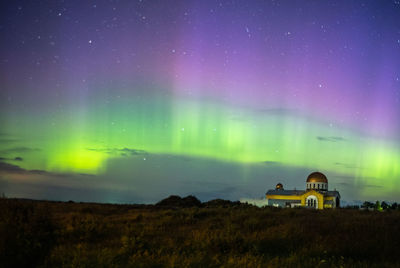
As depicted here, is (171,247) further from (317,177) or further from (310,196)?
(317,177)

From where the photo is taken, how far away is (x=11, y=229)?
29.3 feet

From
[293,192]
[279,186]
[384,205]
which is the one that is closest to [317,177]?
[293,192]

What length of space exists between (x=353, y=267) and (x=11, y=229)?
795 cm

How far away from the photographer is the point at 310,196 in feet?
248

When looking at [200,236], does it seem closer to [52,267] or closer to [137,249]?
[137,249]

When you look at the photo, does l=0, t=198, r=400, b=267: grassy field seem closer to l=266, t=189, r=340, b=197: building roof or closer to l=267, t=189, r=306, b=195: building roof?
l=266, t=189, r=340, b=197: building roof

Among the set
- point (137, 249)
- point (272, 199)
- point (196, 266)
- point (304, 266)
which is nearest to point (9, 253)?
point (137, 249)

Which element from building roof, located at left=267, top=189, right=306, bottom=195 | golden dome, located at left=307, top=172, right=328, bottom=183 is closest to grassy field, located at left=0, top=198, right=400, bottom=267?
building roof, located at left=267, top=189, right=306, bottom=195

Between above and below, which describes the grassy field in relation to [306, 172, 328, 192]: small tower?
below

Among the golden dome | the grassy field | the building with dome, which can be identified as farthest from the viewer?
the golden dome

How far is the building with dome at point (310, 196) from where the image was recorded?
75.2m

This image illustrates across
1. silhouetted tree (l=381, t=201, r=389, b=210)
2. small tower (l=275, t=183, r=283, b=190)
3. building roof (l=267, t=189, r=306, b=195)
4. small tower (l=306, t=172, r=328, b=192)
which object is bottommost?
silhouetted tree (l=381, t=201, r=389, b=210)

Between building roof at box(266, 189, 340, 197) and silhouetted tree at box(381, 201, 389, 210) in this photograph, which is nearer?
silhouetted tree at box(381, 201, 389, 210)

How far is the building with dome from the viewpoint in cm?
7519
